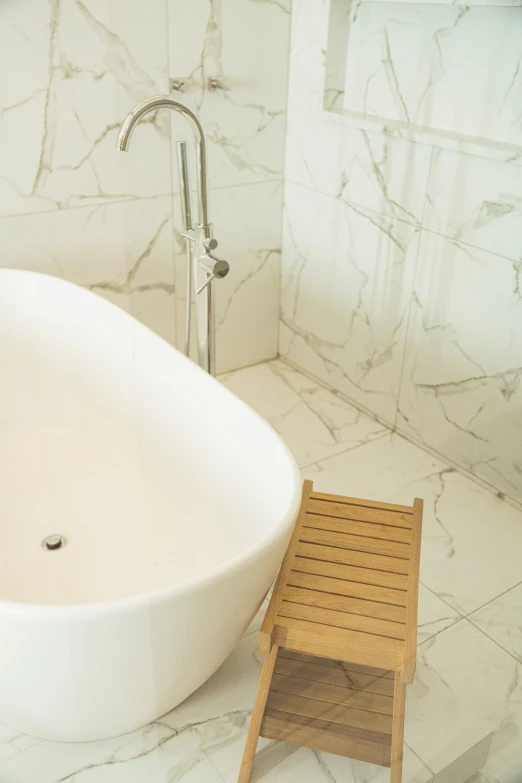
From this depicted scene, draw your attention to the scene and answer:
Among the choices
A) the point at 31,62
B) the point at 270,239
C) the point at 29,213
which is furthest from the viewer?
the point at 270,239

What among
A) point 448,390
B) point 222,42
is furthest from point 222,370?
point 222,42

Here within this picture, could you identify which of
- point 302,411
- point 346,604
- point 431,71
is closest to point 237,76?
point 431,71

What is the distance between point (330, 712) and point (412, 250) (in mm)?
1428

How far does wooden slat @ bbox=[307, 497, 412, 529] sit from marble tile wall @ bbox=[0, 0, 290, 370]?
1.31m

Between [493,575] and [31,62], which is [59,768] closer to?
[493,575]

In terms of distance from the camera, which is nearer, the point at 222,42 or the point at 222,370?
the point at 222,42

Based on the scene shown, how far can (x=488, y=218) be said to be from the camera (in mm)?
2074

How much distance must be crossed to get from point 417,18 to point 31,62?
1.13 meters

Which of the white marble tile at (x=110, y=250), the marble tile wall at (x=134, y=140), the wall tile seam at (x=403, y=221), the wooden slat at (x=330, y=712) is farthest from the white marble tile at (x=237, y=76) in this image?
the wooden slat at (x=330, y=712)

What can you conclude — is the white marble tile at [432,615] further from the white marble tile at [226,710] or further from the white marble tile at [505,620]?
the white marble tile at [226,710]

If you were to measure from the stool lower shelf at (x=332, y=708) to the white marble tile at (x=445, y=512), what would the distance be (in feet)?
1.33

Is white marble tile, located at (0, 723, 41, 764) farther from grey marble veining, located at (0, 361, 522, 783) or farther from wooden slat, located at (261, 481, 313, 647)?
wooden slat, located at (261, 481, 313, 647)

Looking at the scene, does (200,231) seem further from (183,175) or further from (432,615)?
(432,615)

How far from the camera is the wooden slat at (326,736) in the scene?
142 cm
